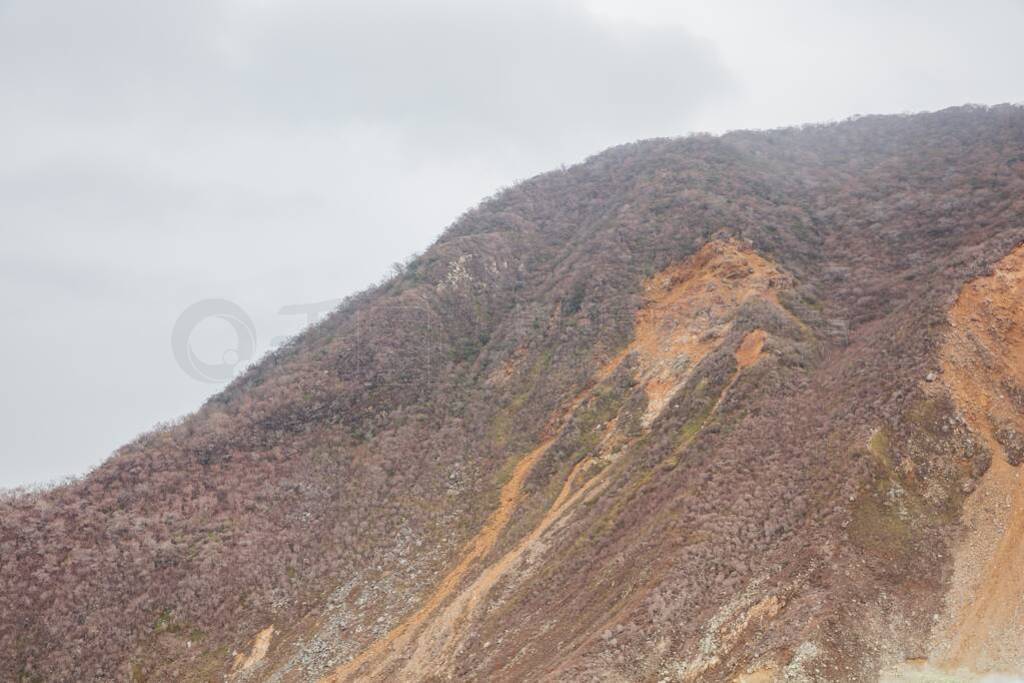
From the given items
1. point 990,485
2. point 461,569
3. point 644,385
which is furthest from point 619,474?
point 990,485

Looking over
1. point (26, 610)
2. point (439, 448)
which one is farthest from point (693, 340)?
point (26, 610)

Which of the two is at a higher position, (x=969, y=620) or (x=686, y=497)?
(x=686, y=497)

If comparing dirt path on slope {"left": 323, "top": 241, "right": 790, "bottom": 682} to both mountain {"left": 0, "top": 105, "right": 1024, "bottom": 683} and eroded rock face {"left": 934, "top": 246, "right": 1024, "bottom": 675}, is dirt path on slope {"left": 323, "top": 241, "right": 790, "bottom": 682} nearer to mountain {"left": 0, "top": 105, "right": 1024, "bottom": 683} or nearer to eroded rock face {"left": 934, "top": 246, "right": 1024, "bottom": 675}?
mountain {"left": 0, "top": 105, "right": 1024, "bottom": 683}

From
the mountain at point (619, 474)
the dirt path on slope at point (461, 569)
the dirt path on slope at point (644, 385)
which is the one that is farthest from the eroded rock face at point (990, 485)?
the dirt path on slope at point (461, 569)

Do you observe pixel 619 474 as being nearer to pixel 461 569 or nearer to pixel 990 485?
pixel 461 569

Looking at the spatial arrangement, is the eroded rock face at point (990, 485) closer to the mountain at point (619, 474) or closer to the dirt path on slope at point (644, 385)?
the mountain at point (619, 474)

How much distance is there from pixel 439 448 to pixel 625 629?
15926 mm

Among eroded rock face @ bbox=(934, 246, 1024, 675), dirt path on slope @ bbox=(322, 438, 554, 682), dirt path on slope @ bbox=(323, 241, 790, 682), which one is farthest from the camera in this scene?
dirt path on slope @ bbox=(322, 438, 554, 682)

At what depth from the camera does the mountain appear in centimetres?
1517

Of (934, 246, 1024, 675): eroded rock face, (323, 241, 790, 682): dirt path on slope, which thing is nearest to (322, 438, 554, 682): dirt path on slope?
(323, 241, 790, 682): dirt path on slope

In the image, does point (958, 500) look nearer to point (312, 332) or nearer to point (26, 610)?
point (26, 610)

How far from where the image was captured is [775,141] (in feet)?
176

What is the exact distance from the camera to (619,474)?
A: 906 inches

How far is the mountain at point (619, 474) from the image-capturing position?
15.2m
